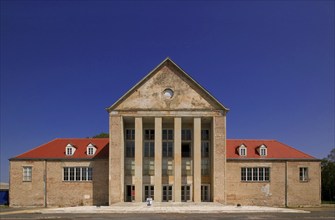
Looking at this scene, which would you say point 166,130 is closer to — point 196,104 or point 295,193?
point 196,104

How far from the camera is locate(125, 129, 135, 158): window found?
46531 millimetres

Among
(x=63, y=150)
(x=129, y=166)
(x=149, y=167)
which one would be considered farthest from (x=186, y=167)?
(x=63, y=150)

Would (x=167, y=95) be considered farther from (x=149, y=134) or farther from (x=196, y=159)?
(x=196, y=159)

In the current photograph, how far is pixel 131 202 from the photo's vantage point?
43.4 metres

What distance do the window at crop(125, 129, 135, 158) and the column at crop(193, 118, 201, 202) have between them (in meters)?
8.44

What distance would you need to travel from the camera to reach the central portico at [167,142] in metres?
43.0

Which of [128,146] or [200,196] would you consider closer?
[200,196]

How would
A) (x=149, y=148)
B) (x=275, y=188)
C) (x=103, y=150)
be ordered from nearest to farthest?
(x=275, y=188) → (x=149, y=148) → (x=103, y=150)

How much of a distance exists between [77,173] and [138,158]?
9353 millimetres

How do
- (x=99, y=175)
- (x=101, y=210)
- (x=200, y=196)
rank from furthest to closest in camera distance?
(x=99, y=175), (x=200, y=196), (x=101, y=210)

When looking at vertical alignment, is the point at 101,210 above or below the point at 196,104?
below

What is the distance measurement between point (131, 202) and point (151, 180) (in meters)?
3.82

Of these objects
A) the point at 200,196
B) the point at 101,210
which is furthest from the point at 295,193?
the point at 101,210

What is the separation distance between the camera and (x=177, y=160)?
43.2m
